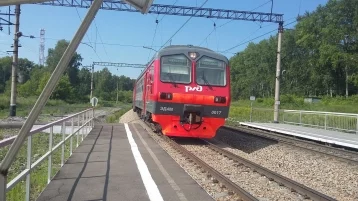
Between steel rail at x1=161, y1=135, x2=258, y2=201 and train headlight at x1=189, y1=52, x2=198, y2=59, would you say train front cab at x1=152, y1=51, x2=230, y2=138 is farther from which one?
steel rail at x1=161, y1=135, x2=258, y2=201

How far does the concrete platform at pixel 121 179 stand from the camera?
5.96 meters

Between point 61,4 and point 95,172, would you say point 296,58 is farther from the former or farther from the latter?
point 95,172

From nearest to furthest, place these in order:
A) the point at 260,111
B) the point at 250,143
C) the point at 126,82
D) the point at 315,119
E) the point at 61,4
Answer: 1. the point at 250,143
2. the point at 315,119
3. the point at 61,4
4. the point at 260,111
5. the point at 126,82

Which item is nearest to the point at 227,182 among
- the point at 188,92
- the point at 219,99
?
the point at 188,92

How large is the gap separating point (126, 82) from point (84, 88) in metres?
39.1

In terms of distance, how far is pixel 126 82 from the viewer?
134750mm

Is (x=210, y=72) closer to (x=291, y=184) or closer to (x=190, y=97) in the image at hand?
(x=190, y=97)

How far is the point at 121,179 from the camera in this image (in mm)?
7098

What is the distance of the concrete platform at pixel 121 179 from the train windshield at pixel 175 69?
3471mm

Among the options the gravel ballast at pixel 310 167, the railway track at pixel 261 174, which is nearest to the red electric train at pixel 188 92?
the gravel ballast at pixel 310 167

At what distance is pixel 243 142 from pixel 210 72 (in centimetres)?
377

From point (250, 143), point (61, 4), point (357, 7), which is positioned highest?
point (357, 7)

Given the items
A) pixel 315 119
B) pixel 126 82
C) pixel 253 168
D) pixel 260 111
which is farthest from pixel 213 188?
pixel 126 82

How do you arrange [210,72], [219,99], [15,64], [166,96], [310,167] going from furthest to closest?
1. [15,64]
2. [210,72]
3. [219,99]
4. [166,96]
5. [310,167]
